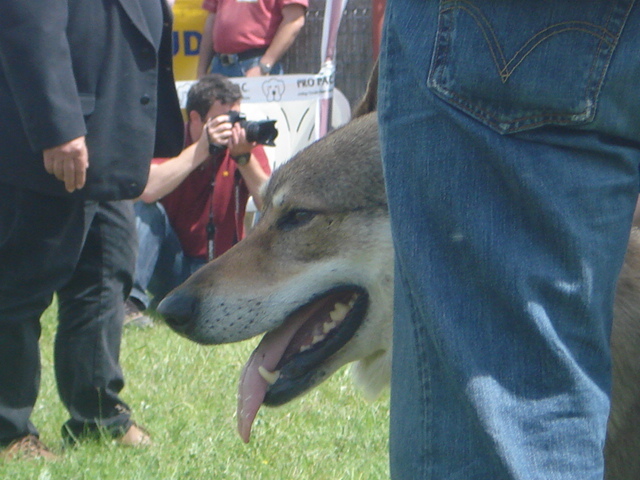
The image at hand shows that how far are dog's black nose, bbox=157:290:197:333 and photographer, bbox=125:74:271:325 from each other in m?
3.31

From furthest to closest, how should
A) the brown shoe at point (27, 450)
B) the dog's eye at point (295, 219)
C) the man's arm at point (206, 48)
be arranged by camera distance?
the man's arm at point (206, 48) → the brown shoe at point (27, 450) → the dog's eye at point (295, 219)

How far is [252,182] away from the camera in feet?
18.4

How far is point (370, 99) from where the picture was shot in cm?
230

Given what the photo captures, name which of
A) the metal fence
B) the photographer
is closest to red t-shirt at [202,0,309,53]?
the metal fence

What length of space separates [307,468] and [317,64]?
521 cm

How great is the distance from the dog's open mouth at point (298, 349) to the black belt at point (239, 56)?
5.26 meters

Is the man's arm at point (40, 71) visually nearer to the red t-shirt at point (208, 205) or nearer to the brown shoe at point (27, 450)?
the brown shoe at point (27, 450)

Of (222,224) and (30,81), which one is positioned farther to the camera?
(222,224)

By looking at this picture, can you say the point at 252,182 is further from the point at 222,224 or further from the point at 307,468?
the point at 307,468

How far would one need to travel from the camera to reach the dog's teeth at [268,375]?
2051 millimetres

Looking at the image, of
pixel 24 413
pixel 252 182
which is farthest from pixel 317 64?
pixel 24 413

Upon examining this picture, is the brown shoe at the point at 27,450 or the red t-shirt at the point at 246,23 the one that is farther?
the red t-shirt at the point at 246,23

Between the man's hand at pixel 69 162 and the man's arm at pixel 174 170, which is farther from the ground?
the man's hand at pixel 69 162

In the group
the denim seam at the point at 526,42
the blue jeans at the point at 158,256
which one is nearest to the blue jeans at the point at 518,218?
the denim seam at the point at 526,42
